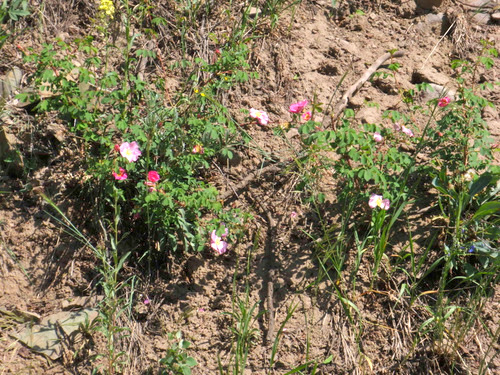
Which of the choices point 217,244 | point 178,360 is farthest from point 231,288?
point 178,360

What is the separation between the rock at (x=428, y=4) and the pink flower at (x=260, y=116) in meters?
1.64

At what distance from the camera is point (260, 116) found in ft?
11.4

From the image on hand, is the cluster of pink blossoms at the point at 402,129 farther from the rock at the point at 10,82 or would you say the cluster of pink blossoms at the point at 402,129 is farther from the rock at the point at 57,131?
the rock at the point at 10,82

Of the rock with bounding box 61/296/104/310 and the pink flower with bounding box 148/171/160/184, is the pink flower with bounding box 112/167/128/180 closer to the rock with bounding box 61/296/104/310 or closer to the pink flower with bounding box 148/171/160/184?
the pink flower with bounding box 148/171/160/184

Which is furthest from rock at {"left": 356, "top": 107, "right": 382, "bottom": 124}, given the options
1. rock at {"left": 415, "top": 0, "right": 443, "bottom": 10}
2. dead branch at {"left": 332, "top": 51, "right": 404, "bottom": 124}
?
rock at {"left": 415, "top": 0, "right": 443, "bottom": 10}

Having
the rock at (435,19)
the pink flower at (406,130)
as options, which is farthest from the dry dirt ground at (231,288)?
the rock at (435,19)

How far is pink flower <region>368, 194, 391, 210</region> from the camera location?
3.05 m

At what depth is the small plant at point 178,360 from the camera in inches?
107

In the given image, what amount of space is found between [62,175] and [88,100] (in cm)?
48

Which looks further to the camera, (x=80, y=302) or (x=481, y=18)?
(x=481, y=18)

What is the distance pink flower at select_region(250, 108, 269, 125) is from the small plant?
1.31 meters

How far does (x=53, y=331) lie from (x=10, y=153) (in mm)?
1031

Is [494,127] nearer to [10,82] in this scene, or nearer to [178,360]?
[178,360]

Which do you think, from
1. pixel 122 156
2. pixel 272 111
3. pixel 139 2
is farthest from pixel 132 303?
pixel 139 2
